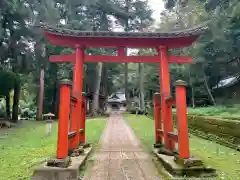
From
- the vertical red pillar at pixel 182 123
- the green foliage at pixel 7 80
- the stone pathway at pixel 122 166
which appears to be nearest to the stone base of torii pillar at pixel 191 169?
the vertical red pillar at pixel 182 123

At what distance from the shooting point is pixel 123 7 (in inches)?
1156

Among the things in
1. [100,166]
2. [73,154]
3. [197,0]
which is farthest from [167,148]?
[197,0]

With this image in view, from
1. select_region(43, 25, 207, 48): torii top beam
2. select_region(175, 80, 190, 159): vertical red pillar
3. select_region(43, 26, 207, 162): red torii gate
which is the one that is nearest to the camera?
select_region(175, 80, 190, 159): vertical red pillar

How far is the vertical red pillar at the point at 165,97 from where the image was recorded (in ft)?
19.8

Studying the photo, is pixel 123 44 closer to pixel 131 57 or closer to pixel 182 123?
pixel 131 57

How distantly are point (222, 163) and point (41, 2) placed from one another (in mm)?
16846

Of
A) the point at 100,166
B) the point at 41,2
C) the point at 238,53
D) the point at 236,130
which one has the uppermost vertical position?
the point at 41,2

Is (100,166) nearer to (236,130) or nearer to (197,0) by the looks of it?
(236,130)

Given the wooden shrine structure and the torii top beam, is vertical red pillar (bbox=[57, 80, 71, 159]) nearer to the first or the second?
the wooden shrine structure

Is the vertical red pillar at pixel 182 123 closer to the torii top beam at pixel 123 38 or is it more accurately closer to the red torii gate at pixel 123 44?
the red torii gate at pixel 123 44

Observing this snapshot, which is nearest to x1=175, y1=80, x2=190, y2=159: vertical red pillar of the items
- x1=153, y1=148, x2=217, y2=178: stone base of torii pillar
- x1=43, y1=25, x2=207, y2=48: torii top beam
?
x1=153, y1=148, x2=217, y2=178: stone base of torii pillar

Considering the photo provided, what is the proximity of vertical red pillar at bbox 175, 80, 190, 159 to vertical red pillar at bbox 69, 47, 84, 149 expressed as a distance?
2721 millimetres

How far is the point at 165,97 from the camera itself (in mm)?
6395

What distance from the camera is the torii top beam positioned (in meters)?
7.06
